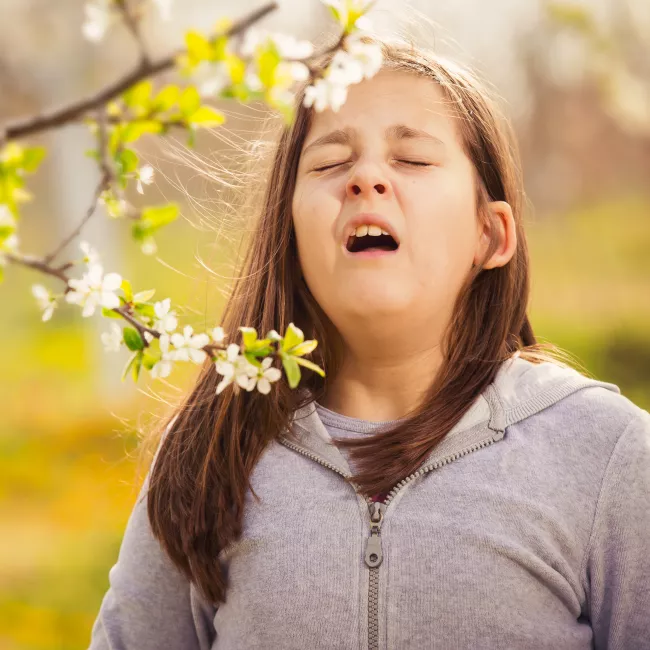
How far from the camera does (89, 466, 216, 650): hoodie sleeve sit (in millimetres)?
1393

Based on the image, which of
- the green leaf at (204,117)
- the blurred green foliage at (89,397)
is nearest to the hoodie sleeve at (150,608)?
the green leaf at (204,117)

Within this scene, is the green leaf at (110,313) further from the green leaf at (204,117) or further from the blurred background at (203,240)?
the blurred background at (203,240)

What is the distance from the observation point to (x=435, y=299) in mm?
1312

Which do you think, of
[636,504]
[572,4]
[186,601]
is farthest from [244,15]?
[572,4]

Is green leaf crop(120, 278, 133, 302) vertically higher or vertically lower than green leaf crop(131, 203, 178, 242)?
lower

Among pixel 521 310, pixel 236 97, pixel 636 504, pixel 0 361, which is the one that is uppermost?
pixel 236 97

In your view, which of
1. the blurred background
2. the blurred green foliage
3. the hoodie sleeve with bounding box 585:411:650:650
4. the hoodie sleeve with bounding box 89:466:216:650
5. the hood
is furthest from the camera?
the blurred background

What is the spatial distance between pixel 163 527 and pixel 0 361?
5.02m

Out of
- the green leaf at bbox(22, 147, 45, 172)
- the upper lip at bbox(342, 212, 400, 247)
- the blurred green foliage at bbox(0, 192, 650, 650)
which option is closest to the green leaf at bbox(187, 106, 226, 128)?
the green leaf at bbox(22, 147, 45, 172)

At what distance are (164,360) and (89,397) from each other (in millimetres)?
4551

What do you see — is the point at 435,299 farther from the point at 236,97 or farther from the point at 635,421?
the point at 236,97

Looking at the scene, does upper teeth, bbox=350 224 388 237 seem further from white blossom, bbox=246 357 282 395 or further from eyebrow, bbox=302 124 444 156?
white blossom, bbox=246 357 282 395

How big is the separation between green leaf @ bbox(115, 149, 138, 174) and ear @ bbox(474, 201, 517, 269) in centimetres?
81

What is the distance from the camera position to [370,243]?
4.31 feet
